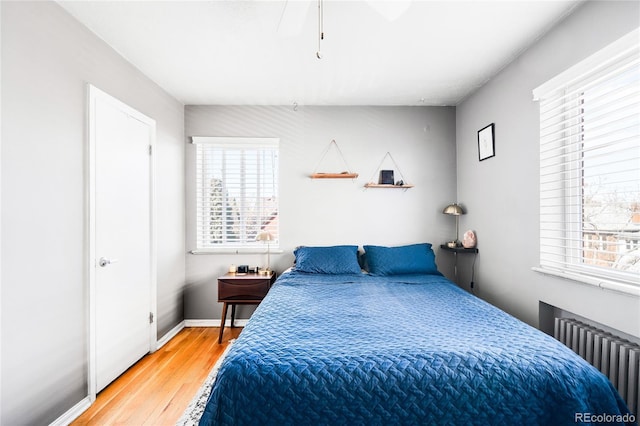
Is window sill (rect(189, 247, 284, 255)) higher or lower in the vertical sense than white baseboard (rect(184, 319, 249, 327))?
higher

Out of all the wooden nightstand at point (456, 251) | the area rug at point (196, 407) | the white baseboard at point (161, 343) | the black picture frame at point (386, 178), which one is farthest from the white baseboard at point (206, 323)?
the wooden nightstand at point (456, 251)

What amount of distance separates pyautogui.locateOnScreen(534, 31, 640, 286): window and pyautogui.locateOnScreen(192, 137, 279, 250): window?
2580mm

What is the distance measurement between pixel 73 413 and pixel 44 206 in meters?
1.30

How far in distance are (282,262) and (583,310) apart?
2.69m

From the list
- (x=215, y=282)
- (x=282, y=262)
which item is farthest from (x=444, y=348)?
(x=215, y=282)

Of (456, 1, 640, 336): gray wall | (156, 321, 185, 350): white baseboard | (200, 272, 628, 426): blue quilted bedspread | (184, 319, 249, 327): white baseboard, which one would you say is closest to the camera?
(200, 272, 628, 426): blue quilted bedspread

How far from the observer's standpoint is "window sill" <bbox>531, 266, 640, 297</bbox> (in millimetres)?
1616

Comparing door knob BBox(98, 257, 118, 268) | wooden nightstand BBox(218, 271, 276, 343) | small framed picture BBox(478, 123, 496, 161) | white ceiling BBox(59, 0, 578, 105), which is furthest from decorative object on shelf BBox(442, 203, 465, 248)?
door knob BBox(98, 257, 118, 268)

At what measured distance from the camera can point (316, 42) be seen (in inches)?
93.4

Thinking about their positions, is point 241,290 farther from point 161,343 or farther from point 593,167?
point 593,167

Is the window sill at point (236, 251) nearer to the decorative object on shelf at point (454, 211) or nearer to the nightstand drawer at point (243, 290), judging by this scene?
the nightstand drawer at point (243, 290)

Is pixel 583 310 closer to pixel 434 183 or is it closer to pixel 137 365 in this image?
pixel 434 183

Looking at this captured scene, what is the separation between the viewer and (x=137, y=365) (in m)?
2.76

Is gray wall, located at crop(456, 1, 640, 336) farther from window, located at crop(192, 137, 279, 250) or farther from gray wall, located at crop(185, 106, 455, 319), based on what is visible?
window, located at crop(192, 137, 279, 250)
